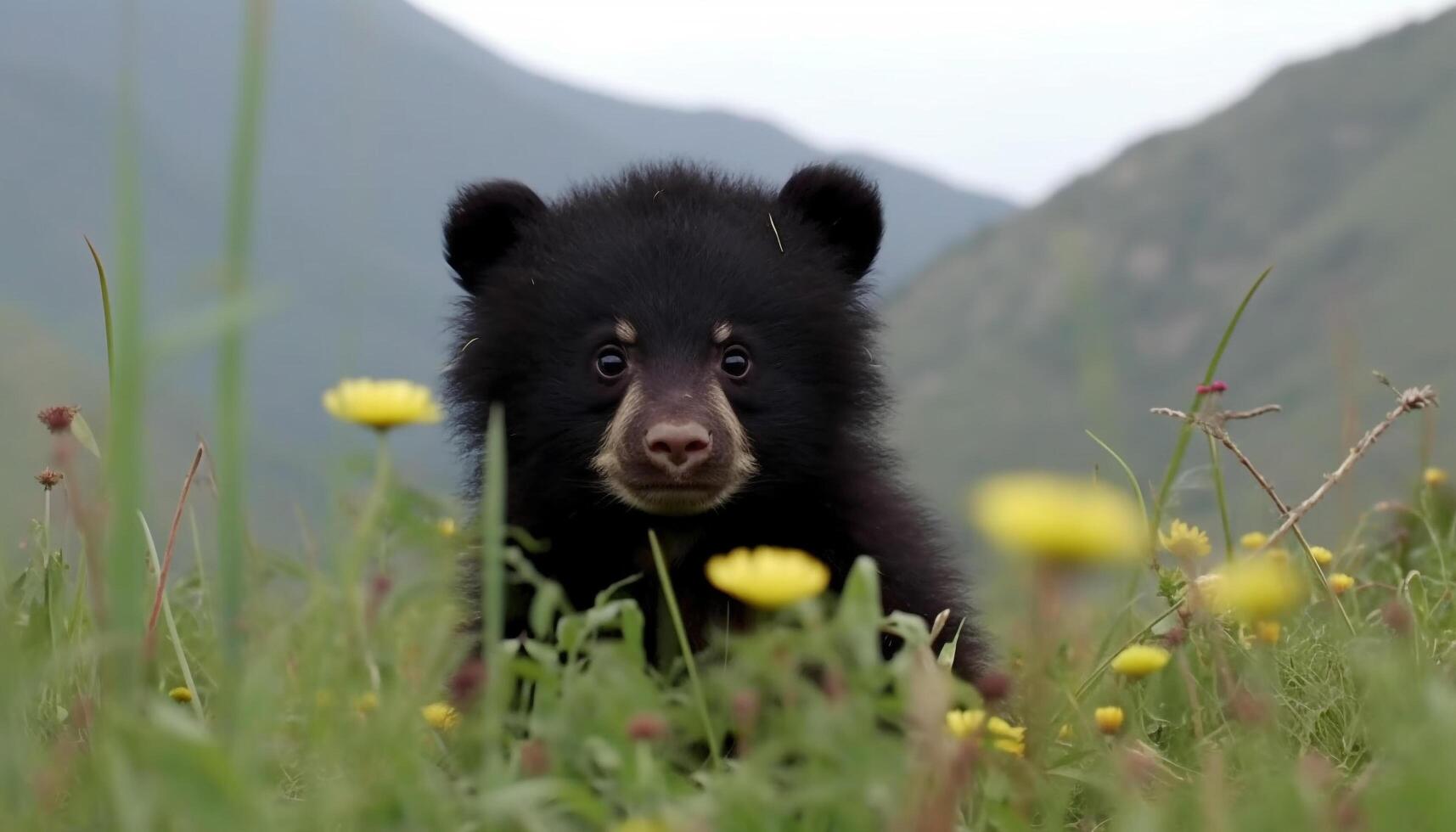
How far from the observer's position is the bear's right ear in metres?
4.46

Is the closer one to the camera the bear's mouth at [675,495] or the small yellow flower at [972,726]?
the small yellow flower at [972,726]

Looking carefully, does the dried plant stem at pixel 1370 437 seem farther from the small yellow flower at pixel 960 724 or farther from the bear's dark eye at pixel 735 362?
the bear's dark eye at pixel 735 362

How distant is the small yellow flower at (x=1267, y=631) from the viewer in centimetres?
308

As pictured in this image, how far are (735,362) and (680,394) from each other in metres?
0.28

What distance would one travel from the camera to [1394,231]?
12562 centimetres

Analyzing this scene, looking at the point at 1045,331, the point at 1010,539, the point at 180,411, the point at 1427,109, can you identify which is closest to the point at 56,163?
the point at 180,411

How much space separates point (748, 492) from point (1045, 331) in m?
136

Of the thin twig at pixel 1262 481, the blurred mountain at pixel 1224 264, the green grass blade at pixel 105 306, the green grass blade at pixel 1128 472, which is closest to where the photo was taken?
the green grass blade at pixel 105 306

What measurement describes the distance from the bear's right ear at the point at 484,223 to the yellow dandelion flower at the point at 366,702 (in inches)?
72.2

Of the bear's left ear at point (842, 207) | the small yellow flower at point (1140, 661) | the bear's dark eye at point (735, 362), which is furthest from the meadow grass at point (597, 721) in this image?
the bear's left ear at point (842, 207)

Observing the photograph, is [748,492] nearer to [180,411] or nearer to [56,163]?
[180,411]

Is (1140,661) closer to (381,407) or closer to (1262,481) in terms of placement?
(1262,481)

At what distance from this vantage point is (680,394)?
3918mm

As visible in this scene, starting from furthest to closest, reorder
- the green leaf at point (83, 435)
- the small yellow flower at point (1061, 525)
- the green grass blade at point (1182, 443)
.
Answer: the green grass blade at point (1182, 443)
the green leaf at point (83, 435)
the small yellow flower at point (1061, 525)
